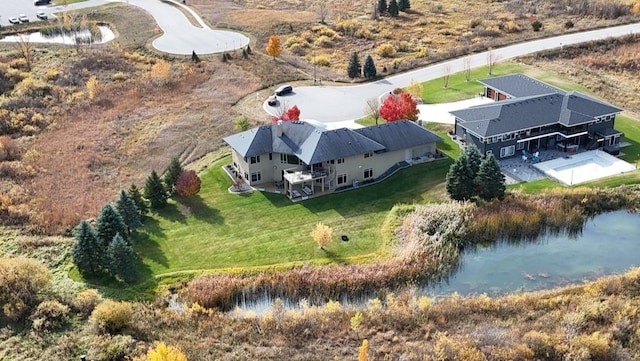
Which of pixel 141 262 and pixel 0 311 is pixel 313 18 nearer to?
pixel 141 262

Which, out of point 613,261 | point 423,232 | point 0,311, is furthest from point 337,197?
point 0,311

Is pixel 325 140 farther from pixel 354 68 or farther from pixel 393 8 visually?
pixel 393 8

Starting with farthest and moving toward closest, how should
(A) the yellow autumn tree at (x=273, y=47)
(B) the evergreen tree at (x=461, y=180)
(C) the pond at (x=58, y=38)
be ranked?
(C) the pond at (x=58, y=38)
(A) the yellow autumn tree at (x=273, y=47)
(B) the evergreen tree at (x=461, y=180)

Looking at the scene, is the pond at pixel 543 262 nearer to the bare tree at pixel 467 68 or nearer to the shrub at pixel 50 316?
the shrub at pixel 50 316

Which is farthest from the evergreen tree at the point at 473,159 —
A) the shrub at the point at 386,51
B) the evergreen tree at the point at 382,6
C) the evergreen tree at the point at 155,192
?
the evergreen tree at the point at 382,6

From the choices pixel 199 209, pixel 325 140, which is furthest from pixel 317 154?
pixel 199 209

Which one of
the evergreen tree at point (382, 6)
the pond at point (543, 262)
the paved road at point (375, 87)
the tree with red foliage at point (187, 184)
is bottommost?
the pond at point (543, 262)
